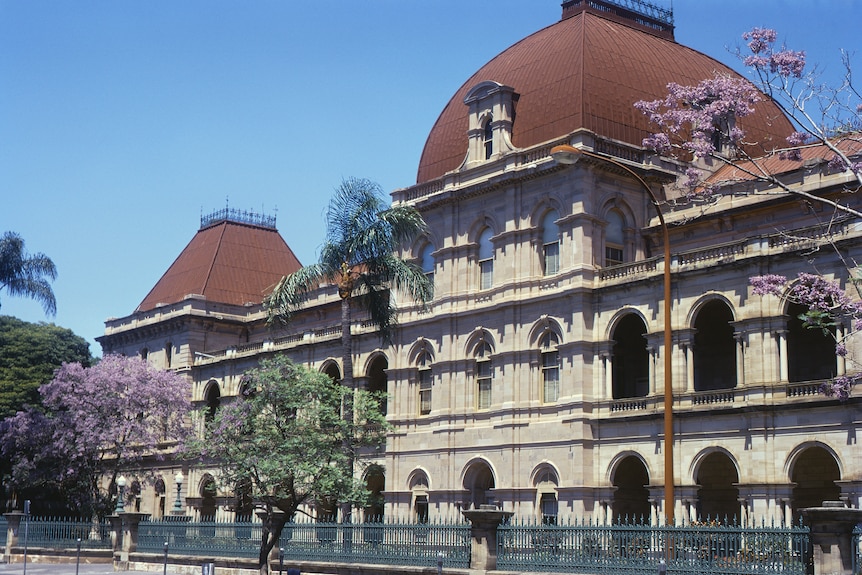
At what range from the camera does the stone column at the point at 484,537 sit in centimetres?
2970

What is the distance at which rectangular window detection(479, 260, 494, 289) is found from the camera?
4812 cm

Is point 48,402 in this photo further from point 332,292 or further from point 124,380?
point 332,292

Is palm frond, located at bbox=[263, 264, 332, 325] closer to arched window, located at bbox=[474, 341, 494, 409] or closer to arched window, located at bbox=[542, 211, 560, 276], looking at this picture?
arched window, located at bbox=[474, 341, 494, 409]

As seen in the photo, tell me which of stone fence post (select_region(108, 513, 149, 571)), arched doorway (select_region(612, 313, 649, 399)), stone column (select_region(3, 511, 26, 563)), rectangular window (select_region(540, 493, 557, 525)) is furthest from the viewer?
stone column (select_region(3, 511, 26, 563))

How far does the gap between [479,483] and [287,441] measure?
11.3 m

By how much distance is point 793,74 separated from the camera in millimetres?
22672

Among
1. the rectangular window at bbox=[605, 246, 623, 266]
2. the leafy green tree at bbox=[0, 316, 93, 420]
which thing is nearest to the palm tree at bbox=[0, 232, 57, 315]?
the leafy green tree at bbox=[0, 316, 93, 420]

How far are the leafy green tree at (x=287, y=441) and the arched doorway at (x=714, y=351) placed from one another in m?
12.7

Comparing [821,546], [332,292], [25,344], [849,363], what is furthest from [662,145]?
[25,344]

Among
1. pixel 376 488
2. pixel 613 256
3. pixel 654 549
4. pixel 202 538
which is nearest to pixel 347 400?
pixel 202 538

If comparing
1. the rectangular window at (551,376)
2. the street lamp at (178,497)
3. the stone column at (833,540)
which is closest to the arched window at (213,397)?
the street lamp at (178,497)

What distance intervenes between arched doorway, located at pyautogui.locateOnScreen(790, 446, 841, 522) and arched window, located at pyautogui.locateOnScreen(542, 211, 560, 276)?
448 inches

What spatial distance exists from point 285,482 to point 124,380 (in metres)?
25.0

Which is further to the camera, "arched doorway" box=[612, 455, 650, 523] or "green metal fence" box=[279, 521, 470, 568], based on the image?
"arched doorway" box=[612, 455, 650, 523]
